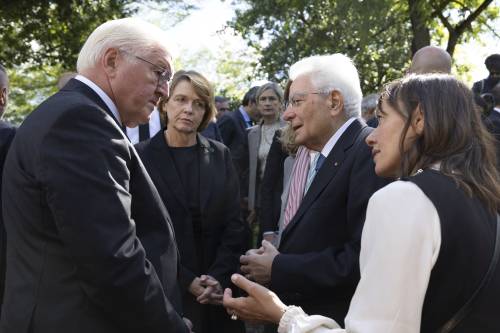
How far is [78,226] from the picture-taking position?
278 centimetres

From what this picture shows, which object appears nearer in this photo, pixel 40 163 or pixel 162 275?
pixel 40 163

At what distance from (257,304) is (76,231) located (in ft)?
2.60

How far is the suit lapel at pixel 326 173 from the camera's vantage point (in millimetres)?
4000

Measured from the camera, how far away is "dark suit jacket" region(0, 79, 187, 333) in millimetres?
2793

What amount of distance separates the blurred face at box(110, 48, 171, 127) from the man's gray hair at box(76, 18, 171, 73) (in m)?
0.04

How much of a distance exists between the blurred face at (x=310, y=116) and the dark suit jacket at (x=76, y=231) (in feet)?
4.98

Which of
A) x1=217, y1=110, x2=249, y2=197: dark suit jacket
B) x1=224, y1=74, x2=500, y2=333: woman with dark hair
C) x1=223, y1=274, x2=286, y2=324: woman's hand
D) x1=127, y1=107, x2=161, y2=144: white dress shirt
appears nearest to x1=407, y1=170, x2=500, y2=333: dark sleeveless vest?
x1=224, y1=74, x2=500, y2=333: woman with dark hair

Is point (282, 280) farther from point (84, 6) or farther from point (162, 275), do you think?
point (84, 6)

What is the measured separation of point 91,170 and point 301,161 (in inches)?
79.3

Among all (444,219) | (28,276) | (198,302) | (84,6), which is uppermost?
(84,6)

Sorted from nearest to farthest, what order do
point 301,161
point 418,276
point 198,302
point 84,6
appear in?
point 418,276, point 301,161, point 198,302, point 84,6

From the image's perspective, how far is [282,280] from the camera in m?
3.93

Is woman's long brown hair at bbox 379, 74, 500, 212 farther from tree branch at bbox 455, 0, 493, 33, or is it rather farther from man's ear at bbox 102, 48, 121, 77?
tree branch at bbox 455, 0, 493, 33

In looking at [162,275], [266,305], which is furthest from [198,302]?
[266,305]
